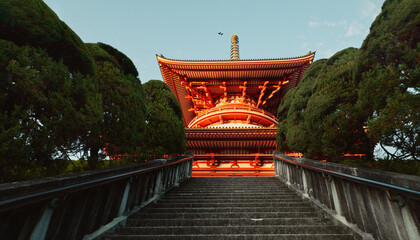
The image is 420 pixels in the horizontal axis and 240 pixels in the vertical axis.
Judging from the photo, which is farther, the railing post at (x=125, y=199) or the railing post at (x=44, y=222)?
the railing post at (x=125, y=199)

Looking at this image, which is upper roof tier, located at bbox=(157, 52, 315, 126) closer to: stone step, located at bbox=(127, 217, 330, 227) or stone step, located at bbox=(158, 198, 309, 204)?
stone step, located at bbox=(158, 198, 309, 204)

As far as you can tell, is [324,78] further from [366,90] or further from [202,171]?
[202,171]

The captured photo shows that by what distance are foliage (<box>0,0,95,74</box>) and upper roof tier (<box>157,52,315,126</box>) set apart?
11.1 metres

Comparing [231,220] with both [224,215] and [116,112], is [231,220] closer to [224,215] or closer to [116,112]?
[224,215]

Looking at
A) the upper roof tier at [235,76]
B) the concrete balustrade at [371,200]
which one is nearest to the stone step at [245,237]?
the concrete balustrade at [371,200]

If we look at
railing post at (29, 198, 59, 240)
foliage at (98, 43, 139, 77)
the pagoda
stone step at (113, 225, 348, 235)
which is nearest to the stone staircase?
stone step at (113, 225, 348, 235)

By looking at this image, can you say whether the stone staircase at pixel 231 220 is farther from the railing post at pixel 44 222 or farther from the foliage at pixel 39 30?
the foliage at pixel 39 30

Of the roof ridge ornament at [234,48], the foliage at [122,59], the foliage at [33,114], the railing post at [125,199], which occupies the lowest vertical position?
the railing post at [125,199]

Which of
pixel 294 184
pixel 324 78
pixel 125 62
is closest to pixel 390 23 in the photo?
→ pixel 324 78

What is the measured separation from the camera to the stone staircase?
2540 millimetres

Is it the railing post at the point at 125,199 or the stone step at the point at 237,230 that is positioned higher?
the railing post at the point at 125,199

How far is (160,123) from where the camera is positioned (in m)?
5.02

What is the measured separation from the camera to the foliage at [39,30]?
212 centimetres

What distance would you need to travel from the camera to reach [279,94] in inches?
603
